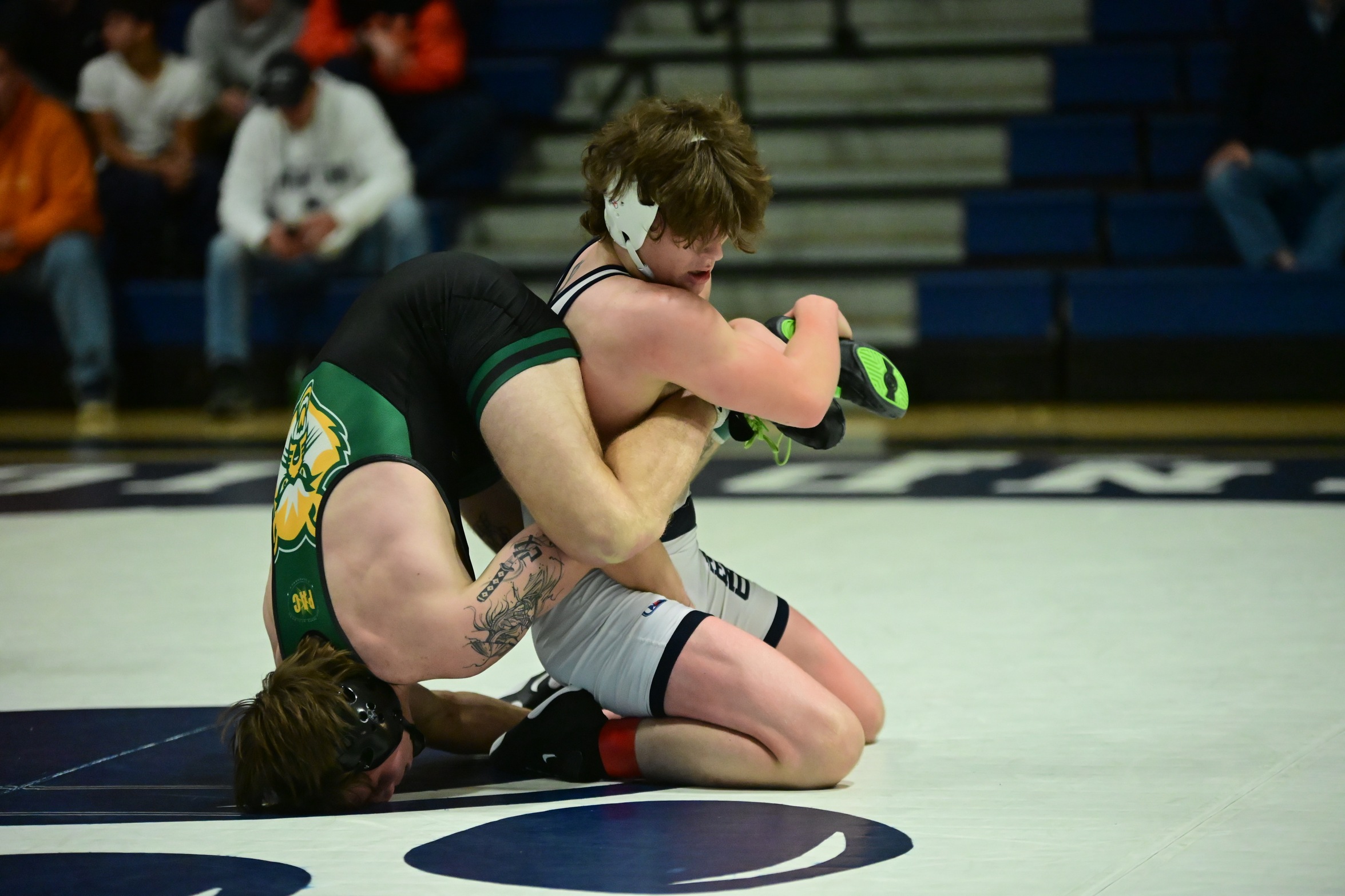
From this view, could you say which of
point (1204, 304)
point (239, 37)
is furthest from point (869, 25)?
point (239, 37)

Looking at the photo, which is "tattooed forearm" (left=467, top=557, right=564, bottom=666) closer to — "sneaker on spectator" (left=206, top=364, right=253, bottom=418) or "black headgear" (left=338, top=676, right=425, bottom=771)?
"black headgear" (left=338, top=676, right=425, bottom=771)

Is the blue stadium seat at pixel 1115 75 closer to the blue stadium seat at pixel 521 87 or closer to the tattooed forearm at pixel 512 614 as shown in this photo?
the blue stadium seat at pixel 521 87

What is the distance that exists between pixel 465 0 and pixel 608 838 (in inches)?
259

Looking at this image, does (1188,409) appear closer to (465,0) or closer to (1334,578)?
(1334,578)

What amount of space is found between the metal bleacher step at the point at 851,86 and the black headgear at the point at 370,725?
5950 mm

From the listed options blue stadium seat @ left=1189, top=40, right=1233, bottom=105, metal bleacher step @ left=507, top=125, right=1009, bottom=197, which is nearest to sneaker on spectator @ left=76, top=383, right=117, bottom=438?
metal bleacher step @ left=507, top=125, right=1009, bottom=197

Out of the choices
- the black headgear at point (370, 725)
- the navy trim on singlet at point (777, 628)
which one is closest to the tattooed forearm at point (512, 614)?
the black headgear at point (370, 725)

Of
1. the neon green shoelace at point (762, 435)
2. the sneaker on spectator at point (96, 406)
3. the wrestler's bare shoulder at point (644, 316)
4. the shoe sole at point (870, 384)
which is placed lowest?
the sneaker on spectator at point (96, 406)

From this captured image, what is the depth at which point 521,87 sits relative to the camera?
8.13 meters

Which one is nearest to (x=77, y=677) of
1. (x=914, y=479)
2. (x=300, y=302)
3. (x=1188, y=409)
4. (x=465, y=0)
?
(x=914, y=479)

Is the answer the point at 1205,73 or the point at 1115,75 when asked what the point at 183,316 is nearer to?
the point at 1115,75

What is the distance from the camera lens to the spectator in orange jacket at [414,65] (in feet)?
24.4

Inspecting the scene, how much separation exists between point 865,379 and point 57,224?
17.6ft

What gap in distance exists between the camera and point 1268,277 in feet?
21.5
